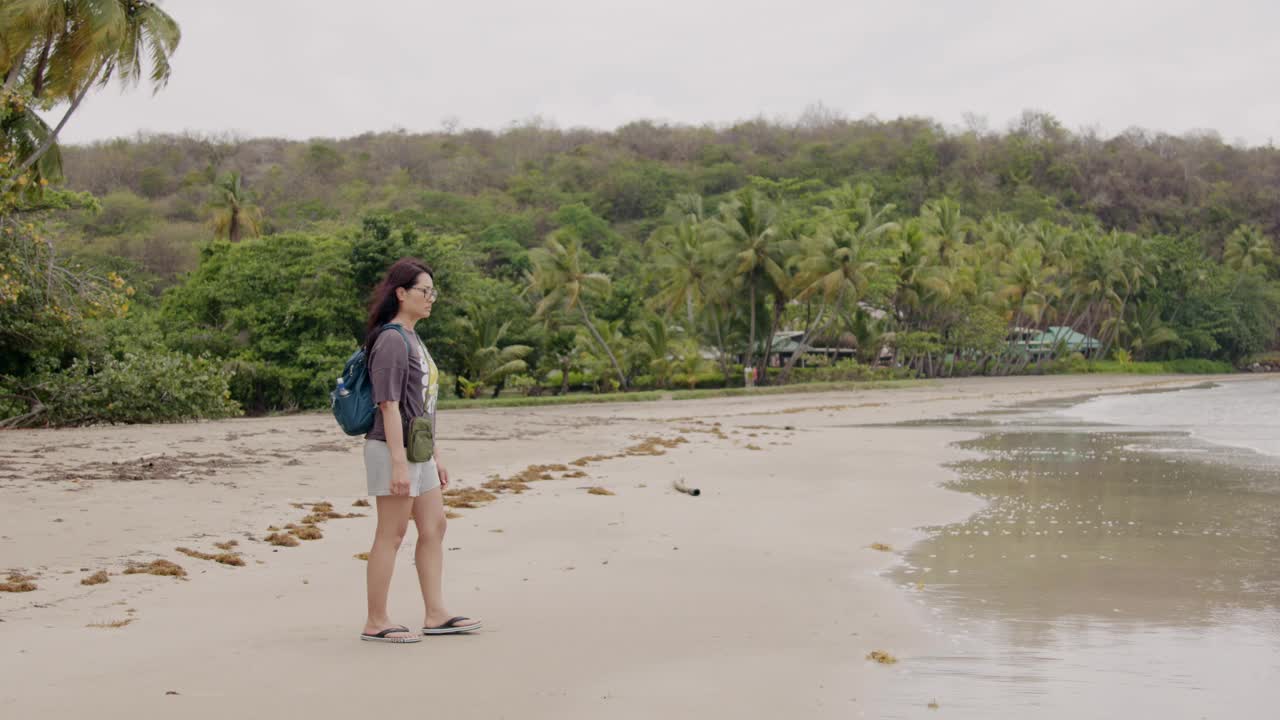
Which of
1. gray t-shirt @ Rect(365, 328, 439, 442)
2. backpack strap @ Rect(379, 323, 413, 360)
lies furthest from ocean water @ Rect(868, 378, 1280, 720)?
backpack strap @ Rect(379, 323, 413, 360)

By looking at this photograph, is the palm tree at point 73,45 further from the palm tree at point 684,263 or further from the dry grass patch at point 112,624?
the palm tree at point 684,263

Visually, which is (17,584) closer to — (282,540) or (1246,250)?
(282,540)

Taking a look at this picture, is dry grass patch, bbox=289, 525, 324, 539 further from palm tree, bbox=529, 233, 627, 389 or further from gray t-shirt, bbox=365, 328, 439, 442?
palm tree, bbox=529, 233, 627, 389

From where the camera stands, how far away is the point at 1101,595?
5633mm

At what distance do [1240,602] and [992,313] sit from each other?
47851mm

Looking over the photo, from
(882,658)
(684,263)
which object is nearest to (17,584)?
(882,658)

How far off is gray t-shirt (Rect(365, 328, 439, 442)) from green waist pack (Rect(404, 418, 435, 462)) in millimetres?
38

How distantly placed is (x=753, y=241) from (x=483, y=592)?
3453cm

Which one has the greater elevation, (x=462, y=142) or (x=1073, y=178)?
(x=462, y=142)

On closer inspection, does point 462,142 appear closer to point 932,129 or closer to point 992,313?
point 932,129

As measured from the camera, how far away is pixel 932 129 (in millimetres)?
100500

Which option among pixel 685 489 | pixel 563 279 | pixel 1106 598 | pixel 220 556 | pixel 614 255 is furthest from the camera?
pixel 614 255

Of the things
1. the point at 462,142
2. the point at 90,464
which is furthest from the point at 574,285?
the point at 462,142

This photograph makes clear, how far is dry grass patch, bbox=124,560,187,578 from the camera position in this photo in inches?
212
